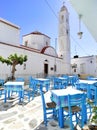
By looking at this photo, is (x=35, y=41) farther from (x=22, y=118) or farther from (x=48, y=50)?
(x=22, y=118)

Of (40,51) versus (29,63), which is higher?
(40,51)

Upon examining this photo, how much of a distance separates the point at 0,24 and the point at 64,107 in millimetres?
17602

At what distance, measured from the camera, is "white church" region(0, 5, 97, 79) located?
19234mm

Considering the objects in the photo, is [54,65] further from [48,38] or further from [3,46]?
[3,46]

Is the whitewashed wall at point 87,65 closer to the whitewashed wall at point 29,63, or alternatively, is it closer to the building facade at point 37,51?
the building facade at point 37,51

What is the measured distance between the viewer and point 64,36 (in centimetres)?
2861

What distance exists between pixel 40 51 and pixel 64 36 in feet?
19.1

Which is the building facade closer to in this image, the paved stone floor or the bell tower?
the bell tower

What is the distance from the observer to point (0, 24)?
19156 mm

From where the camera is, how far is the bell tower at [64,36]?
28641mm

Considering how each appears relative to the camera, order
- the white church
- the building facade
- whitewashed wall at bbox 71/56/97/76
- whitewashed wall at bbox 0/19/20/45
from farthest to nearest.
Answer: whitewashed wall at bbox 71/56/97/76, whitewashed wall at bbox 0/19/20/45, the white church, the building facade

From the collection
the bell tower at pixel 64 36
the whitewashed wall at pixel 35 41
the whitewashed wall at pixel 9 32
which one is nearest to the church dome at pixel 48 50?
the bell tower at pixel 64 36

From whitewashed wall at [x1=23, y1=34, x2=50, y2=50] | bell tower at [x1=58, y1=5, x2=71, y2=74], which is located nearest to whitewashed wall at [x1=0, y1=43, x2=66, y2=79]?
bell tower at [x1=58, y1=5, x2=71, y2=74]

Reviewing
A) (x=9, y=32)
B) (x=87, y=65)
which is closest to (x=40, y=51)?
(x=9, y=32)
